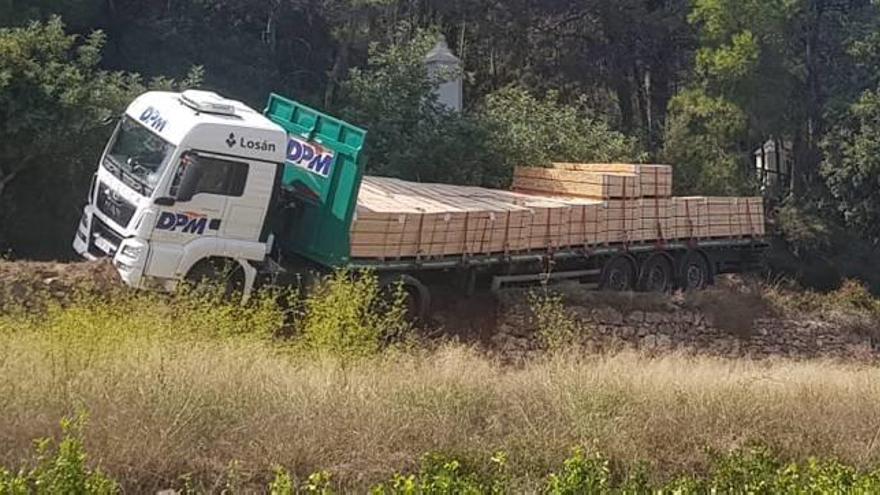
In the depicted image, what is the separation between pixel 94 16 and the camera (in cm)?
2456

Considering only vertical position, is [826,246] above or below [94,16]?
below

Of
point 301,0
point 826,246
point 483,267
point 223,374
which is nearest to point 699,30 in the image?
point 826,246

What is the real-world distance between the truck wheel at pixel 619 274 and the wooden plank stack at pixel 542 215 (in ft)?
1.64

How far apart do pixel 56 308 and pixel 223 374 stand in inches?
129

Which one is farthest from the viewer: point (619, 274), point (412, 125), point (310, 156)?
point (412, 125)

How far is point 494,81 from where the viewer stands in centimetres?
3200

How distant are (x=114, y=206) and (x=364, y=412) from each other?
6877mm

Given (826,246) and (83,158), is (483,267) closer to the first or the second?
(83,158)

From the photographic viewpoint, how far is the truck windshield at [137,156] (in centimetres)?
1203

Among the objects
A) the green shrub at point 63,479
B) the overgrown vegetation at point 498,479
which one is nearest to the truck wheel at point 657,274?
the overgrown vegetation at point 498,479

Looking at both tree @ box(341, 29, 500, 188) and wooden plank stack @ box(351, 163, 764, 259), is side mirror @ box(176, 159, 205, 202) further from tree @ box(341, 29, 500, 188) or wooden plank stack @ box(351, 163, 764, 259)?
tree @ box(341, 29, 500, 188)

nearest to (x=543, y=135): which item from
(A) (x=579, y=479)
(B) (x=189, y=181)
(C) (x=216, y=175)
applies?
(C) (x=216, y=175)

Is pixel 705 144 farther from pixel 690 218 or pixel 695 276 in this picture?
pixel 690 218

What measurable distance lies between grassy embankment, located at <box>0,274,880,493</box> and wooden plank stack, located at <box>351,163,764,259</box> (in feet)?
12.8
